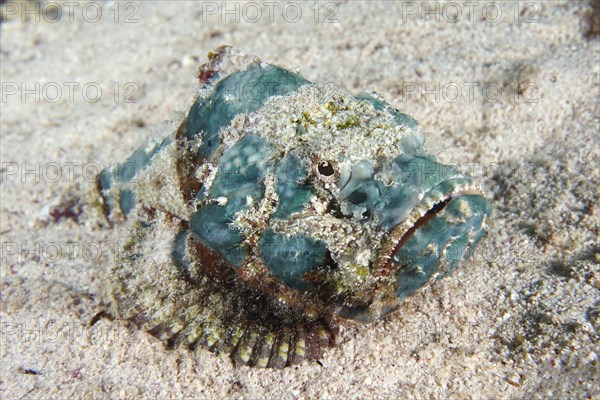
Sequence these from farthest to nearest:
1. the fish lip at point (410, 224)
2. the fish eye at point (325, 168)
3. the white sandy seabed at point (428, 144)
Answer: the white sandy seabed at point (428, 144) → the fish eye at point (325, 168) → the fish lip at point (410, 224)

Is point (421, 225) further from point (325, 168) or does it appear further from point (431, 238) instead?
point (325, 168)

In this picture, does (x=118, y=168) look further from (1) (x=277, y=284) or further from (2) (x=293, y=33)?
(2) (x=293, y=33)

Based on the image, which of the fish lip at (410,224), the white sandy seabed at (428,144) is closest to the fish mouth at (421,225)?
the fish lip at (410,224)

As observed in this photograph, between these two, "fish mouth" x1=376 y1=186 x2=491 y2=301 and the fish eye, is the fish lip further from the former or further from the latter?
the fish eye

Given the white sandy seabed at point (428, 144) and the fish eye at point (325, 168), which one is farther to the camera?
the white sandy seabed at point (428, 144)

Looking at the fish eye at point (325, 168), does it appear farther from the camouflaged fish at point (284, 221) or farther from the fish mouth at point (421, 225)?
the fish mouth at point (421, 225)

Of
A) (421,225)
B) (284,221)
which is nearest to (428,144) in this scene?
(421,225)

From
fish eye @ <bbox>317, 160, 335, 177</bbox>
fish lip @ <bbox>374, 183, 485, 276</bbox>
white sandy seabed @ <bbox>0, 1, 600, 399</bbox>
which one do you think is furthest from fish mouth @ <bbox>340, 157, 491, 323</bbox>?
white sandy seabed @ <bbox>0, 1, 600, 399</bbox>
